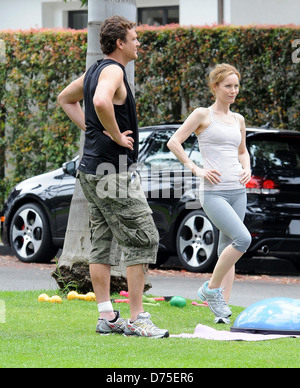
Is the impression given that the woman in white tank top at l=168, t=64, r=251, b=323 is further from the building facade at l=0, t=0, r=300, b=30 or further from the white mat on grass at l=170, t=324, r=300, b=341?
the building facade at l=0, t=0, r=300, b=30

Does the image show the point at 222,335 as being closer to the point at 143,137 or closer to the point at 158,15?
the point at 143,137

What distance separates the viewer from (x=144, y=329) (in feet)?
20.5

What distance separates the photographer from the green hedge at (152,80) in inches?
577

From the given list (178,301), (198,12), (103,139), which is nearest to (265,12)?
(198,12)

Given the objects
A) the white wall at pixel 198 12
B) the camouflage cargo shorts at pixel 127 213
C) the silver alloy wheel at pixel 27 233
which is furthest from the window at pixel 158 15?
the camouflage cargo shorts at pixel 127 213

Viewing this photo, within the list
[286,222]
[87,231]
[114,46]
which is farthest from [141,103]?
[114,46]

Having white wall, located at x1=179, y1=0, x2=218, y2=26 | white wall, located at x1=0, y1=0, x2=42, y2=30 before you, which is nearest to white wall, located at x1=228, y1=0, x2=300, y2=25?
white wall, located at x1=179, y1=0, x2=218, y2=26

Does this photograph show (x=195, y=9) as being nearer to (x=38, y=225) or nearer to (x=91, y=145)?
(x=38, y=225)

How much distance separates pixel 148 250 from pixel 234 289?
416 cm

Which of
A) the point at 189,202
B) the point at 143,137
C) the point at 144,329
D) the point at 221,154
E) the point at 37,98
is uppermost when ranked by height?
the point at 37,98

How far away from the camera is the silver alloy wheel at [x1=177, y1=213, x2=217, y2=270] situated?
37.3 ft

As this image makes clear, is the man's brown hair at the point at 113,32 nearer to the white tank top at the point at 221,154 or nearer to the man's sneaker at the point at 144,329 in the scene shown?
the white tank top at the point at 221,154

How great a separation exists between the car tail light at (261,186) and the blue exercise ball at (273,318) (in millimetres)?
4632

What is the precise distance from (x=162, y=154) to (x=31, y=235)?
2.19 m
